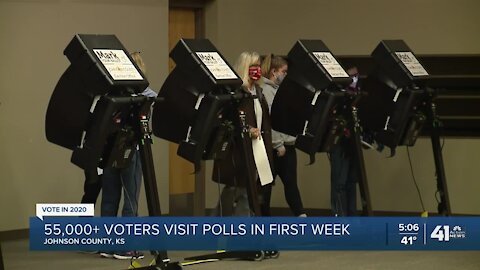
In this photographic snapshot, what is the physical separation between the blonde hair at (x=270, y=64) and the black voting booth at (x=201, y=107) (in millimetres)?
1527

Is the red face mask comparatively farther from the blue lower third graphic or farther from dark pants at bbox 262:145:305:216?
the blue lower third graphic

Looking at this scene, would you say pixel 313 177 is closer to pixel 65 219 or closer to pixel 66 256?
pixel 66 256

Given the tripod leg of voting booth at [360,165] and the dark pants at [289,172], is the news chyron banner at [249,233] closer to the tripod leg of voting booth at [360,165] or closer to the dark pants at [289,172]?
the tripod leg of voting booth at [360,165]

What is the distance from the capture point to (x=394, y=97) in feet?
A: 30.3

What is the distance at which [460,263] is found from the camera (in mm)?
8609

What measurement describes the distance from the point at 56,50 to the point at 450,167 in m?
3.89

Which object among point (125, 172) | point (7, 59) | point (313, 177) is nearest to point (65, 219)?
point (125, 172)

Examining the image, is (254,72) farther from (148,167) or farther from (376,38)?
(376,38)


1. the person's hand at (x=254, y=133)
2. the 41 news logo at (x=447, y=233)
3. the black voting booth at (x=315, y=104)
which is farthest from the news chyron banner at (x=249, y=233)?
the black voting booth at (x=315, y=104)

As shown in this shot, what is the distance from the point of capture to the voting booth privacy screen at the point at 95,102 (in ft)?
22.8

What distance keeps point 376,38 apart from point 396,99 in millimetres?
2017

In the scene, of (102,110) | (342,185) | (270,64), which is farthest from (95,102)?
(342,185)

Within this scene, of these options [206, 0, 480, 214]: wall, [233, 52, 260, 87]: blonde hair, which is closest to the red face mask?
[233, 52, 260, 87]: blonde hair

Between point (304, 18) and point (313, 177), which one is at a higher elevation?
point (304, 18)
